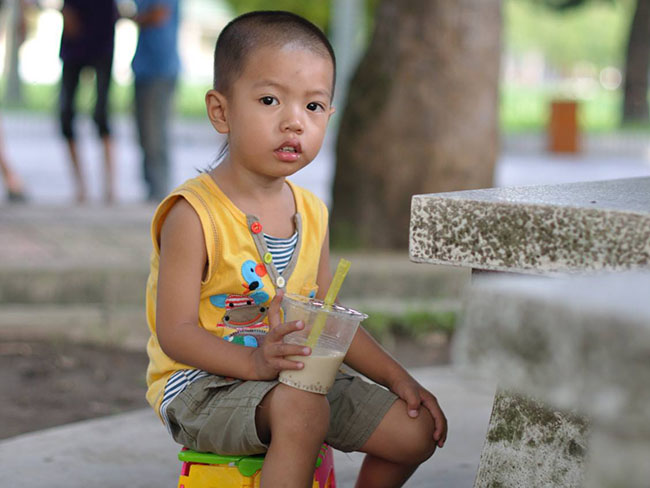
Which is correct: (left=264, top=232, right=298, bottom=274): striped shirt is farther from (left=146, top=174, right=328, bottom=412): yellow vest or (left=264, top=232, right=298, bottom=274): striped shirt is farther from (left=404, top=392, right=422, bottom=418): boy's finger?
(left=404, top=392, right=422, bottom=418): boy's finger

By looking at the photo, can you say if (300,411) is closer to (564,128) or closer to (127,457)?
(127,457)

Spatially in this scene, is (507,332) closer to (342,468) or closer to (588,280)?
(588,280)

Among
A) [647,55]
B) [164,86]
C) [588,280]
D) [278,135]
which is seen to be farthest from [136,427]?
[647,55]

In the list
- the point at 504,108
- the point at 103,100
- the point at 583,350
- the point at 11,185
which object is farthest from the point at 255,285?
the point at 504,108

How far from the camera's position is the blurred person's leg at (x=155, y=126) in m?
6.99

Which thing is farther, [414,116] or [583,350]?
[414,116]

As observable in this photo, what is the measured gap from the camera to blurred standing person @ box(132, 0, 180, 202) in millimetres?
6922

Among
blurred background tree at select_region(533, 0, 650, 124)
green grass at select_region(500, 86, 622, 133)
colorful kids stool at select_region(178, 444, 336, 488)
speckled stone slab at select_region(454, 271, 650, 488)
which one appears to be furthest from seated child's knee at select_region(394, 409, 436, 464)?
blurred background tree at select_region(533, 0, 650, 124)

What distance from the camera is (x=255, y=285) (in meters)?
2.07

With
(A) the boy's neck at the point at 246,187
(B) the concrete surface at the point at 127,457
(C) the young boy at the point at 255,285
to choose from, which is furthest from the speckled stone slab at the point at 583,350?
(B) the concrete surface at the point at 127,457

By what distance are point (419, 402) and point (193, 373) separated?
1.49 ft

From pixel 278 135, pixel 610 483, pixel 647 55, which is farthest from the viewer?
pixel 647 55

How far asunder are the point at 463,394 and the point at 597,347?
2423 mm

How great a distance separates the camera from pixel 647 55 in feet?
64.5
